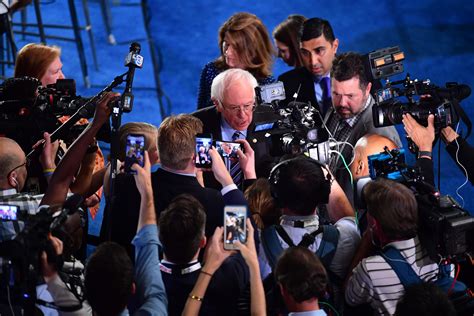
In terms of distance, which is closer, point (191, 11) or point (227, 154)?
point (227, 154)

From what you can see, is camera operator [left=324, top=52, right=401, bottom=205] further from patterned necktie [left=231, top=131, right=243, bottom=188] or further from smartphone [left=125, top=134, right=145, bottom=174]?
smartphone [left=125, top=134, right=145, bottom=174]

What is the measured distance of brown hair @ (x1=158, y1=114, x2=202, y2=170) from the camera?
393 cm

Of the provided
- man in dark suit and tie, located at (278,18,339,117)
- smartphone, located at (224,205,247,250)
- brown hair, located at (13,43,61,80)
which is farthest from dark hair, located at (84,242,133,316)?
man in dark suit and tie, located at (278,18,339,117)

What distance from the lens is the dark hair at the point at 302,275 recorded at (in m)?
3.28

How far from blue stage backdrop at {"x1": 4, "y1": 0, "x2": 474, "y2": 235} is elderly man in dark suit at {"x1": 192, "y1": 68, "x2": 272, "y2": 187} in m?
3.01

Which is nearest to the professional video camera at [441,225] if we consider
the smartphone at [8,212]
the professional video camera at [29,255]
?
the professional video camera at [29,255]

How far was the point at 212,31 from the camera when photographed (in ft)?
31.9

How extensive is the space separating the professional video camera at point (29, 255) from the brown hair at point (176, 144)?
609 mm

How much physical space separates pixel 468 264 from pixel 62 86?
7.54 feet

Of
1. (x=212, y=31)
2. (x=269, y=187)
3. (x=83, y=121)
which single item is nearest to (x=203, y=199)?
(x=269, y=187)

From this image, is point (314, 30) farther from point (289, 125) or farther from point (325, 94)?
point (289, 125)

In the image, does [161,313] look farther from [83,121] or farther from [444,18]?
[444,18]

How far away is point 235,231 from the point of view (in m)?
3.47

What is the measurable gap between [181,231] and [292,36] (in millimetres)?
3004
